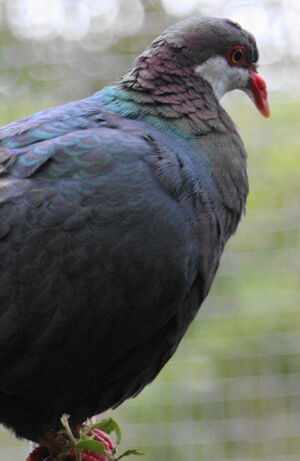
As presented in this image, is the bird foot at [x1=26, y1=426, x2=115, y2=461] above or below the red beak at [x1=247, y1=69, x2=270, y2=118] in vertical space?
below

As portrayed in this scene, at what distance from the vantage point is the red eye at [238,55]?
8.81ft

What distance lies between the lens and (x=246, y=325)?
442 centimetres

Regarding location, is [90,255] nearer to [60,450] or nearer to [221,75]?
[60,450]

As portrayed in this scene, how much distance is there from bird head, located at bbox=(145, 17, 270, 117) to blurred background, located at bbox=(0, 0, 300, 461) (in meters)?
1.55

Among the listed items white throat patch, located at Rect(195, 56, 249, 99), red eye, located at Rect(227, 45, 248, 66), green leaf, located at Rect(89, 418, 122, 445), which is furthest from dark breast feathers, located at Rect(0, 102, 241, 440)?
red eye, located at Rect(227, 45, 248, 66)

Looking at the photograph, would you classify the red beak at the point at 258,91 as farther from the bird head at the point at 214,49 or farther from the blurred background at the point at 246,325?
the blurred background at the point at 246,325

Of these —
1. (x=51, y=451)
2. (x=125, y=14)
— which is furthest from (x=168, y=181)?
(x=125, y=14)

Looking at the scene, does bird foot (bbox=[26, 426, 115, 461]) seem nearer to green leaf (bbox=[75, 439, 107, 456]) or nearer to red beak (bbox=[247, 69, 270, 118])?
green leaf (bbox=[75, 439, 107, 456])

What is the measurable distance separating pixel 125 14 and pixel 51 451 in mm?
2725

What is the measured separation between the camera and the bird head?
8.44 ft

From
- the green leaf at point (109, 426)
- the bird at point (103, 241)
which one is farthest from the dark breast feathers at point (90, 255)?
the green leaf at point (109, 426)

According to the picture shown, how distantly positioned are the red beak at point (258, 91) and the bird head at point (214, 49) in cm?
2

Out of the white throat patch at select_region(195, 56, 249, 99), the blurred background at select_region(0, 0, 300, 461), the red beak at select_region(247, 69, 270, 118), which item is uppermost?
the white throat patch at select_region(195, 56, 249, 99)

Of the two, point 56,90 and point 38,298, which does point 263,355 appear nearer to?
point 56,90
